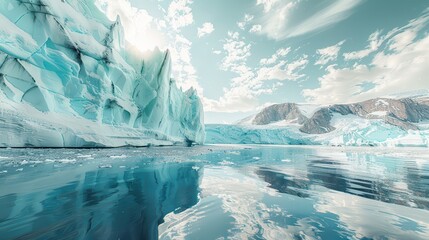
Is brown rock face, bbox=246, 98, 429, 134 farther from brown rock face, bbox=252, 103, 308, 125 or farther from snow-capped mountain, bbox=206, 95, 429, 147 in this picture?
brown rock face, bbox=252, 103, 308, 125

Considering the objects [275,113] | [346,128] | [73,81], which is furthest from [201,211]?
[275,113]

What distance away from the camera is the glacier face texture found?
1501cm

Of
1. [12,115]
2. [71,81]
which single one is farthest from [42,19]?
[12,115]

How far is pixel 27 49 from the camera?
1695cm

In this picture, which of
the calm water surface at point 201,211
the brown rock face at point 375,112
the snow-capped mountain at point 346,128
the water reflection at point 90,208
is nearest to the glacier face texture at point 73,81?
the calm water surface at point 201,211

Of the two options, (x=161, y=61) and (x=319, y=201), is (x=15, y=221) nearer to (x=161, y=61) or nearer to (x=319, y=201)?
(x=319, y=201)

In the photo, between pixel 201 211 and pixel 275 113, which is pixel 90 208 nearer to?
pixel 201 211

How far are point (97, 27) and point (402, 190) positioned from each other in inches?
1221

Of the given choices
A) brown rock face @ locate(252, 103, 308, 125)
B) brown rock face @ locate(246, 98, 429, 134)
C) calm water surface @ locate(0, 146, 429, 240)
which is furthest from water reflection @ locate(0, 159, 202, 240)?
brown rock face @ locate(252, 103, 308, 125)

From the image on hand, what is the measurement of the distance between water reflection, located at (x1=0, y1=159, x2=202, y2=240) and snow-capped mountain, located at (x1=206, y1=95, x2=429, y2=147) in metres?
67.1

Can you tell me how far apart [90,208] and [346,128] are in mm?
89749

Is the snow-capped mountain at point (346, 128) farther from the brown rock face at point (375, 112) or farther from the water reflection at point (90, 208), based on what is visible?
the water reflection at point (90, 208)

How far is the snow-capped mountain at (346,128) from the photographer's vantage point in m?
66.4

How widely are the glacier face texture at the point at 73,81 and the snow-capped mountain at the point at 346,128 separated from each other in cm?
4526
